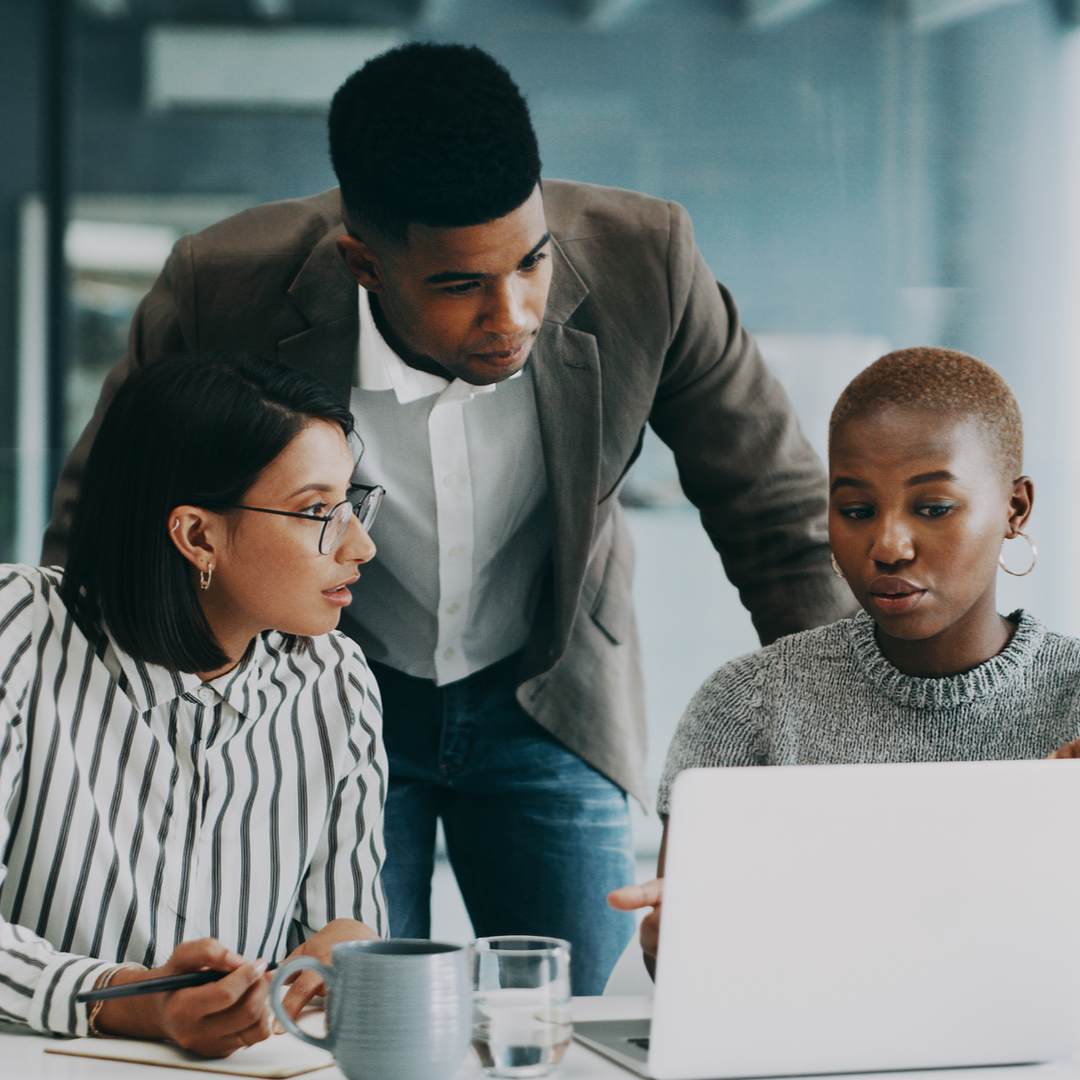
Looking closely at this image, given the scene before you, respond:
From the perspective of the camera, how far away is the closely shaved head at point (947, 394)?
4.23 feet

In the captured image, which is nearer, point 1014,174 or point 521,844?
point 521,844

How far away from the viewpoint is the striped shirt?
116 centimetres

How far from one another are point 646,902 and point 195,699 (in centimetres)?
56

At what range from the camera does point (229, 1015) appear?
2.74 feet

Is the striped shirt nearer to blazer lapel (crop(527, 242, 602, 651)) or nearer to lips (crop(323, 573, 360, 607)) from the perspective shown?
lips (crop(323, 573, 360, 607))

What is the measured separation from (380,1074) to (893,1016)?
31 cm

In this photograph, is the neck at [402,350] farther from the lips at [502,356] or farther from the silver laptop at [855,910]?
the silver laptop at [855,910]

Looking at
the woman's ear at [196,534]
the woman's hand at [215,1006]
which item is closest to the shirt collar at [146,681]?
the woman's ear at [196,534]

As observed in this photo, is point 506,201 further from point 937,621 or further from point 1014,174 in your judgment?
point 1014,174

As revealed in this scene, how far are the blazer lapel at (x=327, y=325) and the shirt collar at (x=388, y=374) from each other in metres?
0.01

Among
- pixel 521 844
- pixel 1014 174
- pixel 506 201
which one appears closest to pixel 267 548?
pixel 506 201

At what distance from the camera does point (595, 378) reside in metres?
1.57

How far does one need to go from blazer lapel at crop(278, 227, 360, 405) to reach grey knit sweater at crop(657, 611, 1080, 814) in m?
0.58

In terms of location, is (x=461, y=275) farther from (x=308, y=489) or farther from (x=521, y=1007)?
(x=521, y=1007)
